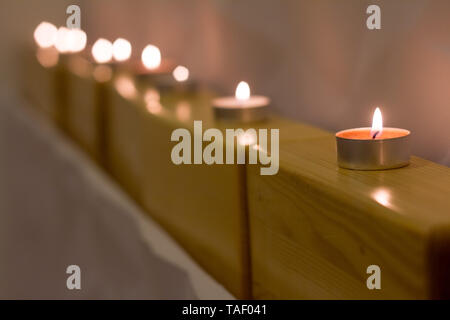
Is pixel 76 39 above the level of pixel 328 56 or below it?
above

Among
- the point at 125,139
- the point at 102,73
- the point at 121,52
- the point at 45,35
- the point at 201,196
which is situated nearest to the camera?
the point at 201,196

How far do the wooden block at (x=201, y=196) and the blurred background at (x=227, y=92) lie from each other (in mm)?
32

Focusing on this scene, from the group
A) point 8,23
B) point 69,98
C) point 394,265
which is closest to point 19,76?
point 8,23

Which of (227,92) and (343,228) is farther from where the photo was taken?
(227,92)

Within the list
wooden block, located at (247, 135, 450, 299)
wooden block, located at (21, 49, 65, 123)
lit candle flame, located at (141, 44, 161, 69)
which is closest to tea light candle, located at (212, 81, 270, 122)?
wooden block, located at (247, 135, 450, 299)

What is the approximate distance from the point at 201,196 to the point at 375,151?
12.5 inches

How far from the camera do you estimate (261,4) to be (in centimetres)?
110

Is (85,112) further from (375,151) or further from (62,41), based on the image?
(375,151)

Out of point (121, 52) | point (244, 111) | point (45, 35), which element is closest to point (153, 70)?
point (121, 52)

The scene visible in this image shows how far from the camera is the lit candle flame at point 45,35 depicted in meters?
2.32

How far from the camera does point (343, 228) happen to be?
0.60 metres

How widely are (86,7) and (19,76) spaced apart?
14.6 inches

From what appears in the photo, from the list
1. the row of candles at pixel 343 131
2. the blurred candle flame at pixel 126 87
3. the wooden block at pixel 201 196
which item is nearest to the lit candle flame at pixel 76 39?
the row of candles at pixel 343 131

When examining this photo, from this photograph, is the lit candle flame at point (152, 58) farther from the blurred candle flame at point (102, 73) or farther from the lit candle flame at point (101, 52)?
the lit candle flame at point (101, 52)
